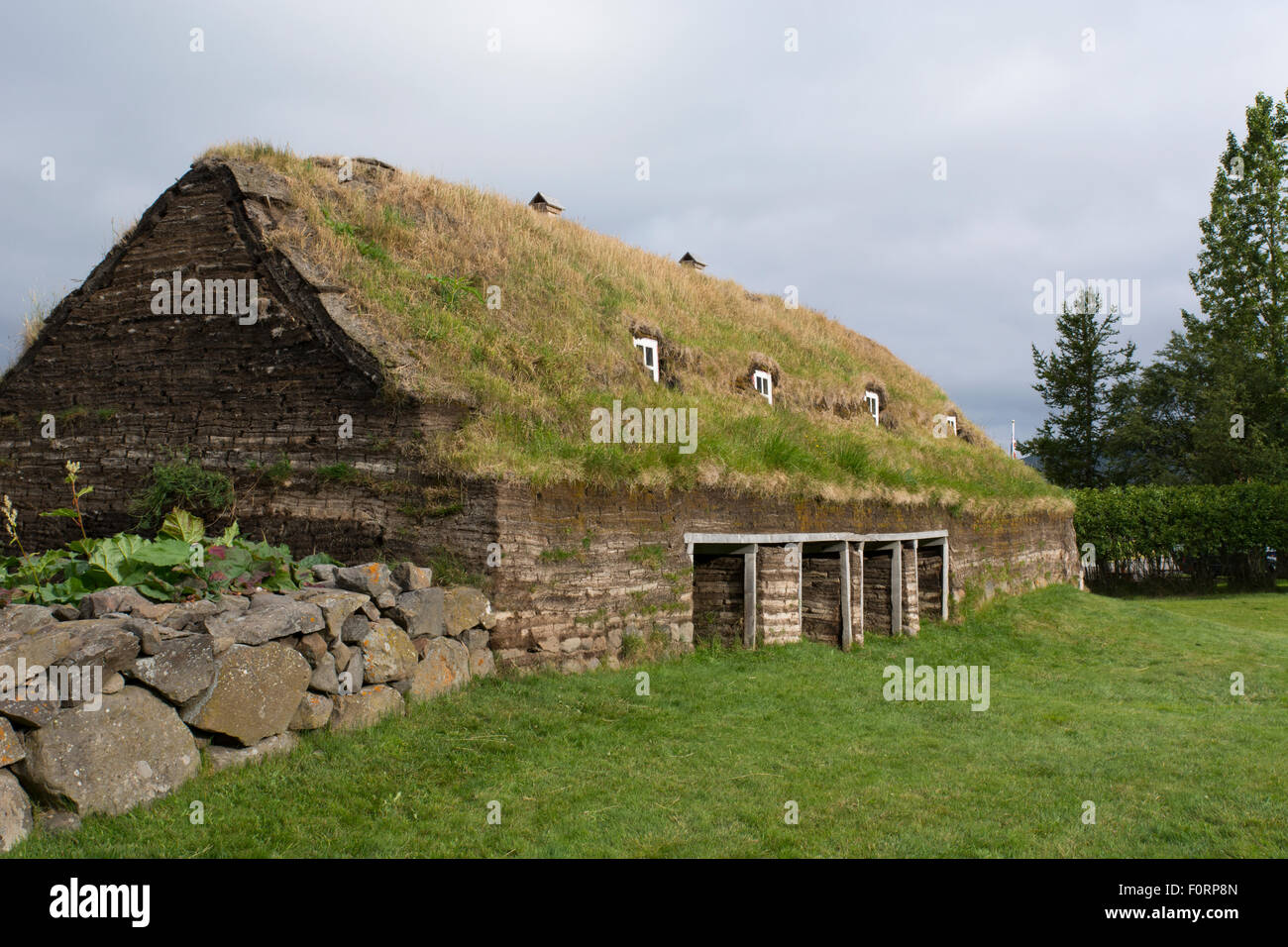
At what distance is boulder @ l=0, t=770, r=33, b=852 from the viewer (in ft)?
19.2

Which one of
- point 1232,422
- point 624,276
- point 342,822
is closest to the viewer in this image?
point 342,822

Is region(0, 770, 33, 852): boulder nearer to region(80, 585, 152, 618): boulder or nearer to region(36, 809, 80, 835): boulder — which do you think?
region(36, 809, 80, 835): boulder

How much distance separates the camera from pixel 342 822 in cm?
667

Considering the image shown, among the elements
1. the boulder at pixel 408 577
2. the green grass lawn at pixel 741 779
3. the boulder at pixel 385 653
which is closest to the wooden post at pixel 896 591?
the green grass lawn at pixel 741 779

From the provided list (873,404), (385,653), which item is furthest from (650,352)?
(385,653)

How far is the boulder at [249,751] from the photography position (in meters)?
7.27

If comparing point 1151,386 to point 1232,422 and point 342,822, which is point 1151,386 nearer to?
point 1232,422

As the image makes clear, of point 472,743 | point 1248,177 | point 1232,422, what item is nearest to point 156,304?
point 472,743

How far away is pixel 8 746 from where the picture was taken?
6.00 meters

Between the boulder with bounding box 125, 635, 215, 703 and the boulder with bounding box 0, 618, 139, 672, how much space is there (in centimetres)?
15

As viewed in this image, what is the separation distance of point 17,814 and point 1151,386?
A: 50763 mm

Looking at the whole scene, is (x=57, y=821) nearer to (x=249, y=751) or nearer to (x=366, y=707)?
(x=249, y=751)

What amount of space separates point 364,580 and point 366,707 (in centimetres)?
132
